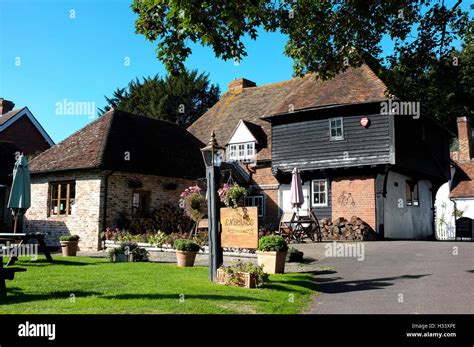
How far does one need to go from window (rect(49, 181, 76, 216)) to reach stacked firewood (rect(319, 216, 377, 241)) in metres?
11.7

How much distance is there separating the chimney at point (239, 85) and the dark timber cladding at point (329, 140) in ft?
33.4

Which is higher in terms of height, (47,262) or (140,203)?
(140,203)

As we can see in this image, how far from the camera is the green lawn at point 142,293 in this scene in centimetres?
709

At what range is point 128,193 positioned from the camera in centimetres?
2100

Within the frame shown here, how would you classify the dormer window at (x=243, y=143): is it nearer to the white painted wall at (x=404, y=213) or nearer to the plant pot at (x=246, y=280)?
the white painted wall at (x=404, y=213)

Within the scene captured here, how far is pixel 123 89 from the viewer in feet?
160

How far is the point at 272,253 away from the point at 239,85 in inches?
997

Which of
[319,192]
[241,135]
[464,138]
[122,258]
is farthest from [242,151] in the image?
[464,138]

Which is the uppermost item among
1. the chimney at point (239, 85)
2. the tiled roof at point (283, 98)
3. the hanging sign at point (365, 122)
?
the chimney at point (239, 85)

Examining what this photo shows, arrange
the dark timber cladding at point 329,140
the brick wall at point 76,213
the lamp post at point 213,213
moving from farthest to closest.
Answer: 1. the dark timber cladding at point 329,140
2. the brick wall at point 76,213
3. the lamp post at point 213,213

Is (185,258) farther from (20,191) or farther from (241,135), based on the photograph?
(241,135)

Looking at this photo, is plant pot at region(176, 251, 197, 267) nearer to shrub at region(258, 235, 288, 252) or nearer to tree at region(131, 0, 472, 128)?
shrub at region(258, 235, 288, 252)

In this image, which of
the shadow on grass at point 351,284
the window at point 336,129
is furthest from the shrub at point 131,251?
the window at point 336,129
